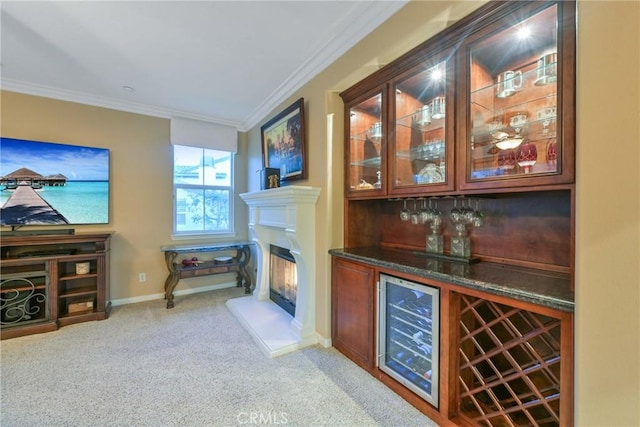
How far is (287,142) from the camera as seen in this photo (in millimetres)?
3018

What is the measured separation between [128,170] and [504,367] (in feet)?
14.3

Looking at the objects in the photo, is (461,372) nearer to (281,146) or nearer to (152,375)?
(152,375)

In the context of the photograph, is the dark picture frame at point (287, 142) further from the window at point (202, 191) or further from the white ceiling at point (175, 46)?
the window at point (202, 191)

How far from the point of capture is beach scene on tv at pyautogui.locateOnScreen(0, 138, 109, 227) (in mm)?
2842

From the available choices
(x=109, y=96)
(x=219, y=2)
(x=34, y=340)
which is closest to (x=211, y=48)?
(x=219, y=2)

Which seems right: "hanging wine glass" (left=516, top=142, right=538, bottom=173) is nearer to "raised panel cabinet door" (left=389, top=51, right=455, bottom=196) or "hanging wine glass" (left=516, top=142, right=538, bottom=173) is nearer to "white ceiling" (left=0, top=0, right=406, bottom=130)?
Answer: "raised panel cabinet door" (left=389, top=51, right=455, bottom=196)

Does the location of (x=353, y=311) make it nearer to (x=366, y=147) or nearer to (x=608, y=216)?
(x=366, y=147)

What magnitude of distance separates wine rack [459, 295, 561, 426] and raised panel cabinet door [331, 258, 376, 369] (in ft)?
2.10

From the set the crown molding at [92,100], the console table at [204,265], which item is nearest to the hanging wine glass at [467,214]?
the console table at [204,265]

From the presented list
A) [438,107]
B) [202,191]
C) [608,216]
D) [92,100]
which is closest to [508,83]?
[438,107]

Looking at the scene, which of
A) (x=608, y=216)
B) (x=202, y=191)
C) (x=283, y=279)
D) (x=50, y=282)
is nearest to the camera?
(x=608, y=216)

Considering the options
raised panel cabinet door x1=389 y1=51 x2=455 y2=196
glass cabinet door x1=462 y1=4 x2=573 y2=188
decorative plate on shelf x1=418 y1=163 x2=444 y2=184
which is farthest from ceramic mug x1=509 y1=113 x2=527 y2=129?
decorative plate on shelf x1=418 y1=163 x2=444 y2=184

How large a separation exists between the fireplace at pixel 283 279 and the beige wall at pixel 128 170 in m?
1.37

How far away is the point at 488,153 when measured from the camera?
1524mm
